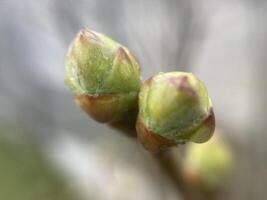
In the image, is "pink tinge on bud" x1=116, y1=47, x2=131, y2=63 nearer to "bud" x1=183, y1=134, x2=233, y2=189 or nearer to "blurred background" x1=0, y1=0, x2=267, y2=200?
"bud" x1=183, y1=134, x2=233, y2=189

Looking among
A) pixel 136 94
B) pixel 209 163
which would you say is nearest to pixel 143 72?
pixel 209 163

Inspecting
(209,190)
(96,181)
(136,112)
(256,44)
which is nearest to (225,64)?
(256,44)

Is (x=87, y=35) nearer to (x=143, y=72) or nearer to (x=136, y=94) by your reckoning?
(x=136, y=94)

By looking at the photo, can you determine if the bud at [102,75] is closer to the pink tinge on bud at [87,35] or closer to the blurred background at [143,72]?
the pink tinge on bud at [87,35]

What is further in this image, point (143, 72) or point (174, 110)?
point (143, 72)

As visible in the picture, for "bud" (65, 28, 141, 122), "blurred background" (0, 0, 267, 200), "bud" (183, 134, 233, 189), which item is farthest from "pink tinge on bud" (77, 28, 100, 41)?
"blurred background" (0, 0, 267, 200)

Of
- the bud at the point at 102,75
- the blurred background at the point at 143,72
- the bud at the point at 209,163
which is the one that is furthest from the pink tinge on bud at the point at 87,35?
the blurred background at the point at 143,72
